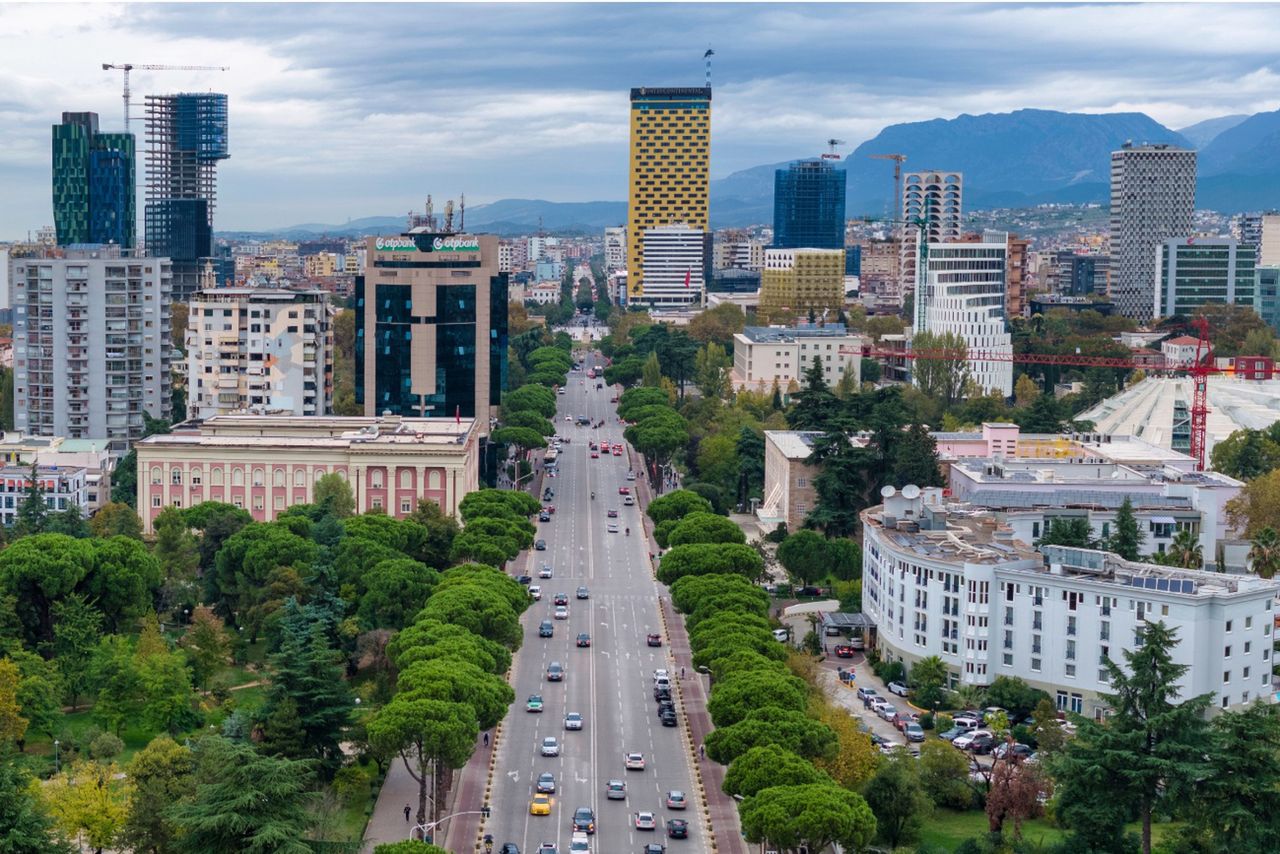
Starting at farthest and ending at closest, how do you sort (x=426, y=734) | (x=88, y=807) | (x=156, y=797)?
1. (x=426, y=734)
2. (x=88, y=807)
3. (x=156, y=797)

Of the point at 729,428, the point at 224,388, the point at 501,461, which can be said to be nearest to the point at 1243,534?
the point at 729,428

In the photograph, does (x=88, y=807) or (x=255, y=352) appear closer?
(x=88, y=807)

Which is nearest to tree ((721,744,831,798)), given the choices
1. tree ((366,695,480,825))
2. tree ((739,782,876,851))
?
tree ((739,782,876,851))

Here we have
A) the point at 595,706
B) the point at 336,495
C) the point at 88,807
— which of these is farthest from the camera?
the point at 336,495

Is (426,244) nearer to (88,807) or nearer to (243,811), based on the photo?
(88,807)

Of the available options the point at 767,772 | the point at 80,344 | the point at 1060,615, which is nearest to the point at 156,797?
the point at 767,772
